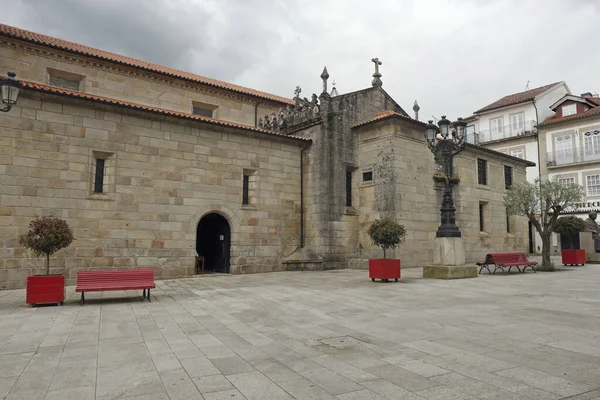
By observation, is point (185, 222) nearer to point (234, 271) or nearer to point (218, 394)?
point (234, 271)

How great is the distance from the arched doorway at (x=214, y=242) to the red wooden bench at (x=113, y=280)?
21.7 ft

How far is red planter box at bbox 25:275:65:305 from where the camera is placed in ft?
27.8

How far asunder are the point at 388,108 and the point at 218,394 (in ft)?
64.4

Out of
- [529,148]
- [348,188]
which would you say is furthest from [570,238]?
[348,188]

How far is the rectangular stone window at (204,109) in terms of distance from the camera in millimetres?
21069

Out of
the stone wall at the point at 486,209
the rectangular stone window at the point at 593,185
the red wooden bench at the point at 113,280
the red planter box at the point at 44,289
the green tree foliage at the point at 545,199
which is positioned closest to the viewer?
the red planter box at the point at 44,289

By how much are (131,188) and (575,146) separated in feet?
114

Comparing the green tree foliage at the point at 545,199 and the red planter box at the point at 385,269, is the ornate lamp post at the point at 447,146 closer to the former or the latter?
the red planter box at the point at 385,269

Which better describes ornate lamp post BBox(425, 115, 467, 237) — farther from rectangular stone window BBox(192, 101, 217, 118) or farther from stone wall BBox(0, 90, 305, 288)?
rectangular stone window BBox(192, 101, 217, 118)

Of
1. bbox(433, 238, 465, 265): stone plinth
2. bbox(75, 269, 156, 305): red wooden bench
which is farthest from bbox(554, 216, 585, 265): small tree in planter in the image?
bbox(75, 269, 156, 305): red wooden bench

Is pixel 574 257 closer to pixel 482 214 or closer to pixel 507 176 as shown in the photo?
pixel 482 214

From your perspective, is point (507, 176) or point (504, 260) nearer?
point (504, 260)

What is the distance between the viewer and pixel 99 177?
13570 mm

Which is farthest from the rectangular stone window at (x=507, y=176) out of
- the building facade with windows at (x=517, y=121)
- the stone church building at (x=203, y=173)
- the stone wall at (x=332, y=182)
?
the stone wall at (x=332, y=182)
